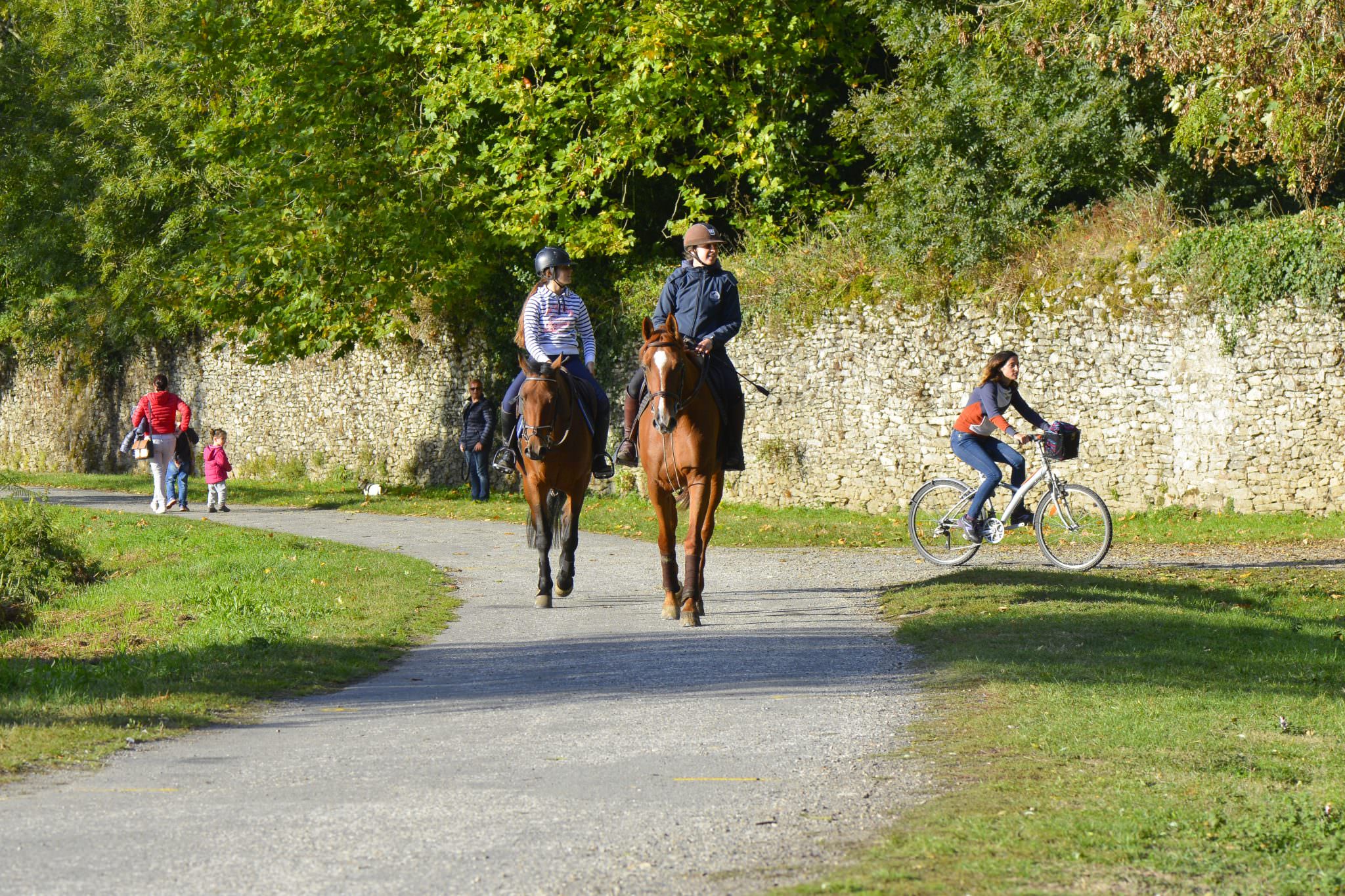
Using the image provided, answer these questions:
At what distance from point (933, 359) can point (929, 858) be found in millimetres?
19329

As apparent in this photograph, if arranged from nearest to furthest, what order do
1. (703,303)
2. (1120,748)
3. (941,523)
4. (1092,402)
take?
(1120,748), (703,303), (941,523), (1092,402)

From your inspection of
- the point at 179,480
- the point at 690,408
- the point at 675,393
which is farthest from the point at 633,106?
the point at 675,393

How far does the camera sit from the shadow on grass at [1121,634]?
9438 mm

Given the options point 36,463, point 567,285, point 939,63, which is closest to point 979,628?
point 567,285

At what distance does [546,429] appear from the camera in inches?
510

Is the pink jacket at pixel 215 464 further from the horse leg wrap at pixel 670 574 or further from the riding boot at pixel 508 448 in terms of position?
the horse leg wrap at pixel 670 574

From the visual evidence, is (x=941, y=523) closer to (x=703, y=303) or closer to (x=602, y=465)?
(x=602, y=465)

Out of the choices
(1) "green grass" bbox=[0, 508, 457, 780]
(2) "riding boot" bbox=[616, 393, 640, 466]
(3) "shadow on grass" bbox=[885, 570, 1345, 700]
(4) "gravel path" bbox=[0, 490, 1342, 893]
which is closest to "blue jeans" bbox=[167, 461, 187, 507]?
(1) "green grass" bbox=[0, 508, 457, 780]

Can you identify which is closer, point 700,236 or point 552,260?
point 700,236

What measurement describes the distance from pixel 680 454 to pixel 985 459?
18.3 feet

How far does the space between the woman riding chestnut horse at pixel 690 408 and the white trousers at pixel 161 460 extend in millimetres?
16264

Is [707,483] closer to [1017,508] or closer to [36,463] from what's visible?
[1017,508]

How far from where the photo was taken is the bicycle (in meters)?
16.2

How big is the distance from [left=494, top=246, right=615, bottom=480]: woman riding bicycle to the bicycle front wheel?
556 centimetres
